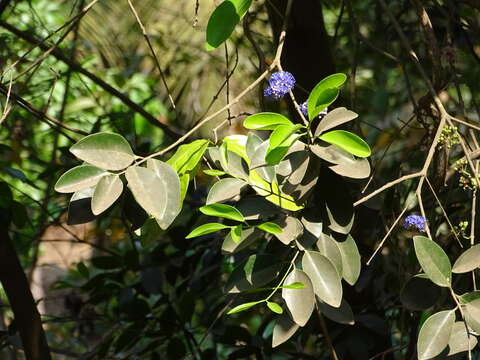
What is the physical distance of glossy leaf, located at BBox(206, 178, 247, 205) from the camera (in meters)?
0.88

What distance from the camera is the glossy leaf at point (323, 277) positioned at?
0.85 metres

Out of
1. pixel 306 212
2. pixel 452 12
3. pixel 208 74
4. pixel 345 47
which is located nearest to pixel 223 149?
pixel 306 212

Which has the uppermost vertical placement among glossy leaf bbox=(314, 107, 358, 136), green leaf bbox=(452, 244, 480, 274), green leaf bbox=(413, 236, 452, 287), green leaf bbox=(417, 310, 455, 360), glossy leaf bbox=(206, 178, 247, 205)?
glossy leaf bbox=(314, 107, 358, 136)

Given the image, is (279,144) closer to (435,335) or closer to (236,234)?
(236,234)

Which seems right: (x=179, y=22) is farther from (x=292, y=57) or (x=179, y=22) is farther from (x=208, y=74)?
(x=292, y=57)

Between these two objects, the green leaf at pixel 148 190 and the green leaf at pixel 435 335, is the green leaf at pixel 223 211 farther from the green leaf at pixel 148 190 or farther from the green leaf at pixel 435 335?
the green leaf at pixel 435 335

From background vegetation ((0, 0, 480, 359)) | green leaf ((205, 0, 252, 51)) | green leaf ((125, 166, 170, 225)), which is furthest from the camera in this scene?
background vegetation ((0, 0, 480, 359))

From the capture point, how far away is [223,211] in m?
0.84

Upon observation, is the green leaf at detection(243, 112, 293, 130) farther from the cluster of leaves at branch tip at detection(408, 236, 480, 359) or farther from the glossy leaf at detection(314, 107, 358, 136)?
the cluster of leaves at branch tip at detection(408, 236, 480, 359)

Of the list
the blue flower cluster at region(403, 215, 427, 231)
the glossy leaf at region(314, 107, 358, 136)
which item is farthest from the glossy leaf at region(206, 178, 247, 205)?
the blue flower cluster at region(403, 215, 427, 231)

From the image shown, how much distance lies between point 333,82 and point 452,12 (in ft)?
2.20

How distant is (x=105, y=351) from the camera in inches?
60.1

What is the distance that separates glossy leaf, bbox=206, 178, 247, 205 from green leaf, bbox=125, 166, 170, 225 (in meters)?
0.08

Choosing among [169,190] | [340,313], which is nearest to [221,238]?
[340,313]
